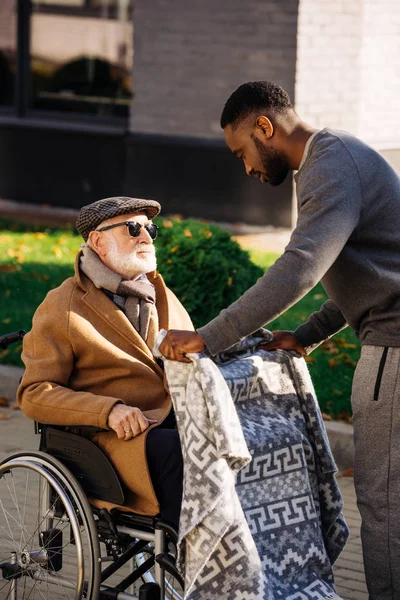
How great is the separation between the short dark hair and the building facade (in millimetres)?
8832

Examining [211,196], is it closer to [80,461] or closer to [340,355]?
[340,355]

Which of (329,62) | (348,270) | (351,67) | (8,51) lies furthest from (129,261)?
(8,51)

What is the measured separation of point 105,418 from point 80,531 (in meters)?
0.38

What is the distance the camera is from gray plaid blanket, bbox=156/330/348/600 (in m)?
3.63

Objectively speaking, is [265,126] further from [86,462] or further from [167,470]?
[86,462]

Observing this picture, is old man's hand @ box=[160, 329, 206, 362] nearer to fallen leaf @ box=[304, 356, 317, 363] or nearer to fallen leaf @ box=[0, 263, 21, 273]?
fallen leaf @ box=[304, 356, 317, 363]

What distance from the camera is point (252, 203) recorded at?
512 inches

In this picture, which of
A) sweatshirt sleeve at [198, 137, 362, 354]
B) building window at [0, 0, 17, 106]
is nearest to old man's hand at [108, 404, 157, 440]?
sweatshirt sleeve at [198, 137, 362, 354]

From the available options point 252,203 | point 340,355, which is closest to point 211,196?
point 252,203

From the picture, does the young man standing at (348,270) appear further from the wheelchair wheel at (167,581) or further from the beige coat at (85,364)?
the wheelchair wheel at (167,581)

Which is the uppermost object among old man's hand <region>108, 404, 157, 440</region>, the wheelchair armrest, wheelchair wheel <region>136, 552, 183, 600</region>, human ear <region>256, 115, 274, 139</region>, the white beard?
human ear <region>256, 115, 274, 139</region>

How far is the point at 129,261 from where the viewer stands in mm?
4254

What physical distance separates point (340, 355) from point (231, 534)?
441cm

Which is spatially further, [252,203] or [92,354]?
[252,203]
